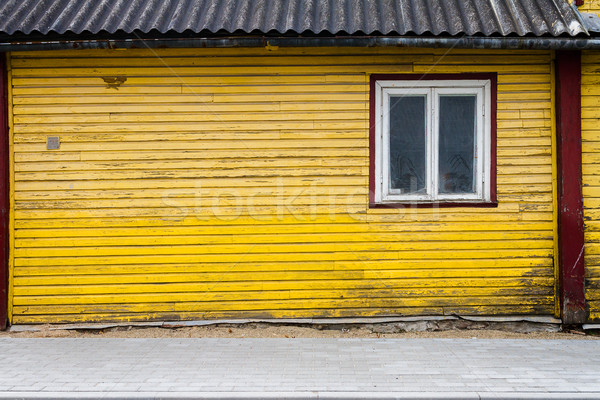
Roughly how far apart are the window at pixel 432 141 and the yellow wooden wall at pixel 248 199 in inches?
7.0

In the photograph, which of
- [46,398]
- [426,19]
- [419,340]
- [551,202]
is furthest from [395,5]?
[46,398]

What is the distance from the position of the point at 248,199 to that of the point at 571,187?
422 centimetres

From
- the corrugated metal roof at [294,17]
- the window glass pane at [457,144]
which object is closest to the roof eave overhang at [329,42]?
the corrugated metal roof at [294,17]

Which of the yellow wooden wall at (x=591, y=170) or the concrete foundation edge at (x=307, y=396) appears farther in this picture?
the yellow wooden wall at (x=591, y=170)

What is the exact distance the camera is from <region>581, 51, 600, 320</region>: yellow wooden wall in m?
6.59

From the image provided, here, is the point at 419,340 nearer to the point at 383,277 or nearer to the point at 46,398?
the point at 383,277

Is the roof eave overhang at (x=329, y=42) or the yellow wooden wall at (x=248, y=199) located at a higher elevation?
the roof eave overhang at (x=329, y=42)

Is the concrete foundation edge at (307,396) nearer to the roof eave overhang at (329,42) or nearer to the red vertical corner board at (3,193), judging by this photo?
the red vertical corner board at (3,193)

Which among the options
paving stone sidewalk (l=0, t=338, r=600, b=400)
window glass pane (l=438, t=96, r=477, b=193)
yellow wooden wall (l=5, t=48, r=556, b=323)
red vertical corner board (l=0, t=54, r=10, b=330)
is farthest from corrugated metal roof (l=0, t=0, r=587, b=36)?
paving stone sidewalk (l=0, t=338, r=600, b=400)

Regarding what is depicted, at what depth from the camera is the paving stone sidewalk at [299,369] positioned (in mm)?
4551

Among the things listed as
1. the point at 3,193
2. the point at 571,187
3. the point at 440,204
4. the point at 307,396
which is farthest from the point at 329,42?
the point at 3,193

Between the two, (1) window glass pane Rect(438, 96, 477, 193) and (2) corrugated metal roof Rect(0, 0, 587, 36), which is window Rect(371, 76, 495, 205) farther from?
(2) corrugated metal roof Rect(0, 0, 587, 36)

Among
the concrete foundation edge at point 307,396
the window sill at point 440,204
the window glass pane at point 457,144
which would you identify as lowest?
the concrete foundation edge at point 307,396

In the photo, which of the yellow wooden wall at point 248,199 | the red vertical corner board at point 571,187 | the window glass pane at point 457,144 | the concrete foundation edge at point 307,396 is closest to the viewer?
the concrete foundation edge at point 307,396
